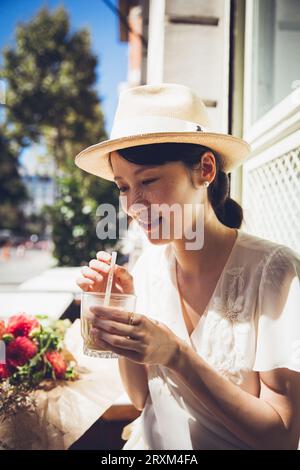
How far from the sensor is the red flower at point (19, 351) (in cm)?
160

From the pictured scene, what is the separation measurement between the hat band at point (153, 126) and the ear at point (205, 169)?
103 millimetres

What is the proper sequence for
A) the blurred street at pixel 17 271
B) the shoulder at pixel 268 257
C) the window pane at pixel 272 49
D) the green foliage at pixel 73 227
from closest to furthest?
the shoulder at pixel 268 257
the window pane at pixel 272 49
the green foliage at pixel 73 227
the blurred street at pixel 17 271

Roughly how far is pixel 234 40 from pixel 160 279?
1854mm

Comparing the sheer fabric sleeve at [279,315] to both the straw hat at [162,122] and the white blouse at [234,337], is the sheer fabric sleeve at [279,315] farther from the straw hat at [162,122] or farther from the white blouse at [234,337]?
the straw hat at [162,122]

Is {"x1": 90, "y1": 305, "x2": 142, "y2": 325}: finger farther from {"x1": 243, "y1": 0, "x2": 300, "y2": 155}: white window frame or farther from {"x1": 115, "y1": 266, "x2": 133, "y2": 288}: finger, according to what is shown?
{"x1": 243, "y1": 0, "x2": 300, "y2": 155}: white window frame

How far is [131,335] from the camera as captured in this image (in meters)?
0.94

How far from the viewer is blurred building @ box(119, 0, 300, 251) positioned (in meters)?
1.87

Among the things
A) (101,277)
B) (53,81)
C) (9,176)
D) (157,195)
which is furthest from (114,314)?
(9,176)

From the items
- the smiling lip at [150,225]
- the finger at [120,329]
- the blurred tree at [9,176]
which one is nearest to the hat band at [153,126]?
the smiling lip at [150,225]

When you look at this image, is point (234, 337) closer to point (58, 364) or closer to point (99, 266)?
point (99, 266)

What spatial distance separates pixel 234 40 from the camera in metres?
2.50

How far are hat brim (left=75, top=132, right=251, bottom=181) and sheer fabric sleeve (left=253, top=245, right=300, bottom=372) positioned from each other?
449 mm
